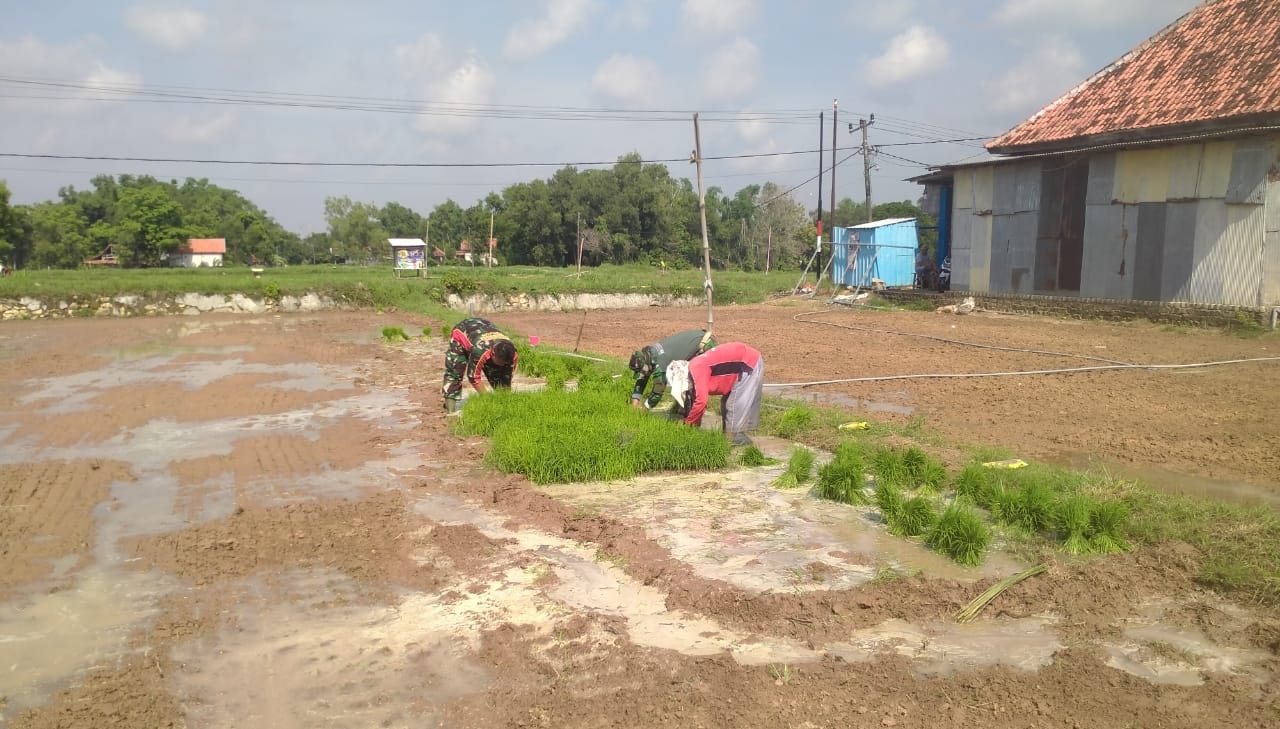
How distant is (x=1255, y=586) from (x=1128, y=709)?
5.60 ft

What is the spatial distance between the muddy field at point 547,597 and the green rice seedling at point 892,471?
0.63 meters

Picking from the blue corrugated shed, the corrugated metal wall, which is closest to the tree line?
the blue corrugated shed

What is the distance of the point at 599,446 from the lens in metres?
7.21

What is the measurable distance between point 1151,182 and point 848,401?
1390cm

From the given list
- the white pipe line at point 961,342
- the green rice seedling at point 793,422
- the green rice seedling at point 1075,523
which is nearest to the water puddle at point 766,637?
the green rice seedling at point 1075,523

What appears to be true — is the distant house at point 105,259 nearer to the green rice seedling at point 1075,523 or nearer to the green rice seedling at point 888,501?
the green rice seedling at point 888,501

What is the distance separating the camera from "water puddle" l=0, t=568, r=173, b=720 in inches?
152

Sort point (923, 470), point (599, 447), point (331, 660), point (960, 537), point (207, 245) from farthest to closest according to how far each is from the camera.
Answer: point (207, 245)
point (599, 447)
point (923, 470)
point (960, 537)
point (331, 660)

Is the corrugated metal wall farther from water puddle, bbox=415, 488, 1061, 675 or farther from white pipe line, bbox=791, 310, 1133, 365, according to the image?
water puddle, bbox=415, 488, 1061, 675

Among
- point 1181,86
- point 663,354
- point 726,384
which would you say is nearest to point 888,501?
point 726,384

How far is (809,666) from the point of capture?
3857mm

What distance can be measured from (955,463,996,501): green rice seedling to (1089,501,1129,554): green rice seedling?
79 centimetres

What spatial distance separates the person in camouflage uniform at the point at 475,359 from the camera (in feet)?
31.3

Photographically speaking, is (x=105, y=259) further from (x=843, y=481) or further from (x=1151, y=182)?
(x=843, y=481)
